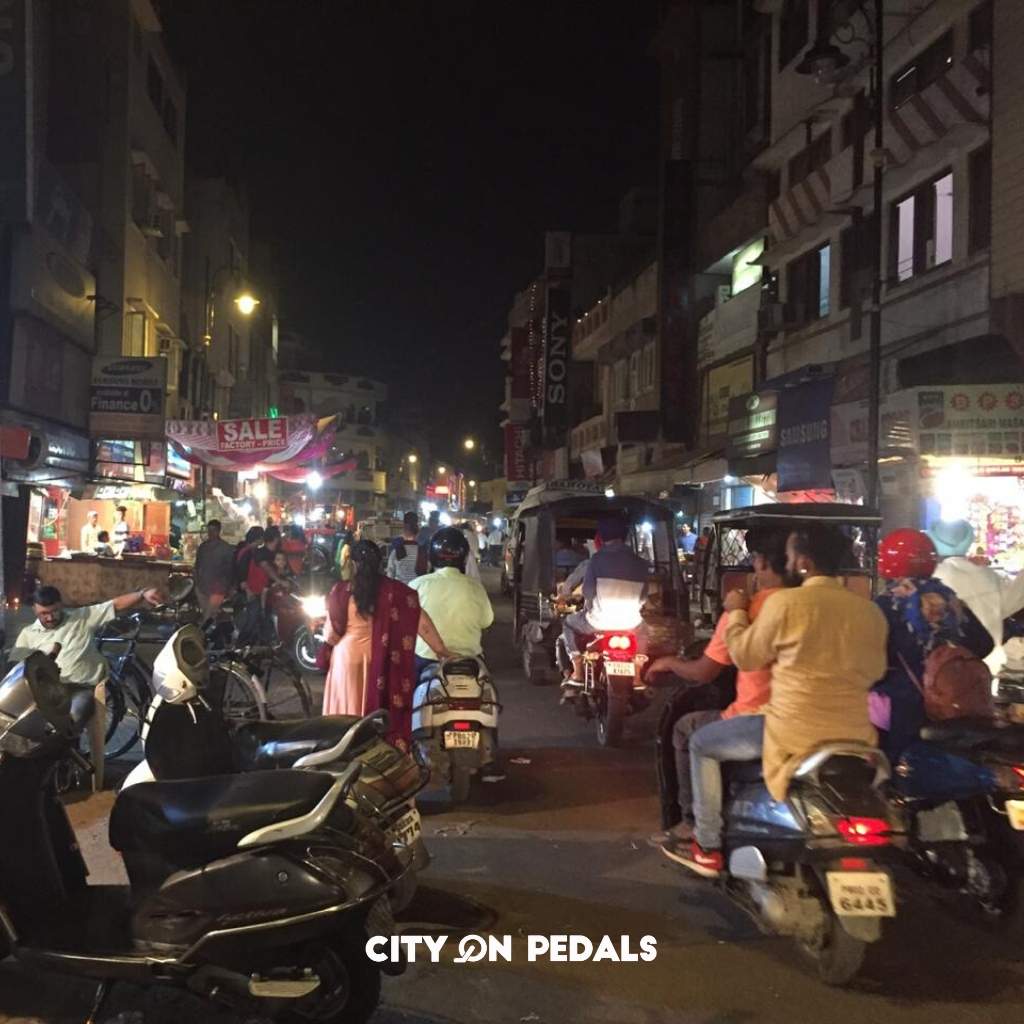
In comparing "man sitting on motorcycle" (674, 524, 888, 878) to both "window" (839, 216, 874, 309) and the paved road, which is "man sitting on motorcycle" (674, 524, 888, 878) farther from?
"window" (839, 216, 874, 309)

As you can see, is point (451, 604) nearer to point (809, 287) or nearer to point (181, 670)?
point (181, 670)

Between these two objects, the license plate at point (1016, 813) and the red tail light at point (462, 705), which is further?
the red tail light at point (462, 705)

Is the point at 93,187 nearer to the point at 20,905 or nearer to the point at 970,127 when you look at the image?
the point at 970,127

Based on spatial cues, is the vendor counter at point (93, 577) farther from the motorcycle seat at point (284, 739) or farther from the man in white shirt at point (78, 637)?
the motorcycle seat at point (284, 739)

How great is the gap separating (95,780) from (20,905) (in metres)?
4.07

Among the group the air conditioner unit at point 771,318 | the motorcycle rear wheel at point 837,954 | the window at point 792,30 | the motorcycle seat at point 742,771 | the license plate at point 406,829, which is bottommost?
the motorcycle rear wheel at point 837,954

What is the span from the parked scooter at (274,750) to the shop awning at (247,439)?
1400 cm

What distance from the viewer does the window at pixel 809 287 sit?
22266mm

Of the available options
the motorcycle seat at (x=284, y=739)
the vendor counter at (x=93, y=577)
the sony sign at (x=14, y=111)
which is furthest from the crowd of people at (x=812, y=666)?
the sony sign at (x=14, y=111)

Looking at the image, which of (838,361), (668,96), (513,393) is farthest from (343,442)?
(838,361)

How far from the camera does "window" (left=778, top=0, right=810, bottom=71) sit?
22578 mm

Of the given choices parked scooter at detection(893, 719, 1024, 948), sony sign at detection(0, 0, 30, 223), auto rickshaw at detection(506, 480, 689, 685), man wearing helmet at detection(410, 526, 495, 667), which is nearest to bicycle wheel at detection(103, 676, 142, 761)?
man wearing helmet at detection(410, 526, 495, 667)

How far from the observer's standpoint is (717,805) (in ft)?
16.5

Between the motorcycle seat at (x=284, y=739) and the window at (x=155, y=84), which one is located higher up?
the window at (x=155, y=84)
